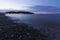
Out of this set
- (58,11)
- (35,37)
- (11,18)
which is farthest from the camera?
(11,18)

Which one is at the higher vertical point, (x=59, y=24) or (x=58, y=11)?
(x=58, y=11)

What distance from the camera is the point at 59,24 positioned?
620 cm

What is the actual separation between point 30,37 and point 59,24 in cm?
229

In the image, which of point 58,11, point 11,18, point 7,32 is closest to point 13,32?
point 7,32

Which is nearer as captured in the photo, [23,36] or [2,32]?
[23,36]

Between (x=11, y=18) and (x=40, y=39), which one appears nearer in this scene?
(x=40, y=39)

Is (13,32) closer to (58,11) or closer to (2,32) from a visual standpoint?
(2,32)

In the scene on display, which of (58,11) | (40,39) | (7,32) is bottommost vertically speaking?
(40,39)

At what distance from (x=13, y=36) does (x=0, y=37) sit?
0.35 m

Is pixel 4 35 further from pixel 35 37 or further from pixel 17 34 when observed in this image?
pixel 35 37

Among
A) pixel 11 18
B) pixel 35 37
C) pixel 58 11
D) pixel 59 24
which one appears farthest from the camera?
pixel 11 18

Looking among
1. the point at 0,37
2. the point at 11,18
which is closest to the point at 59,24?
the point at 11,18

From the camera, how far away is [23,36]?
418 cm

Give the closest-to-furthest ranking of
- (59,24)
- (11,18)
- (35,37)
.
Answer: (35,37) → (59,24) → (11,18)
